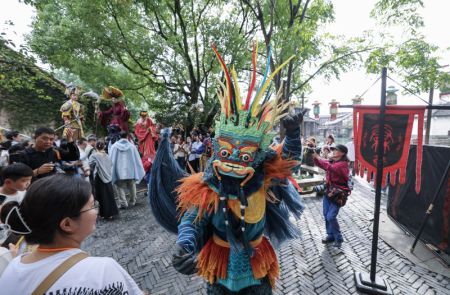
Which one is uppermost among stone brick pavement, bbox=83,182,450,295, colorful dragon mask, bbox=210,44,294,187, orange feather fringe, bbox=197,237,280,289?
colorful dragon mask, bbox=210,44,294,187

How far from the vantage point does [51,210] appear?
1117mm

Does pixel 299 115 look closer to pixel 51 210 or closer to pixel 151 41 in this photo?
pixel 51 210

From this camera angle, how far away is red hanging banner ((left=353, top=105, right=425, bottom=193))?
309 centimetres

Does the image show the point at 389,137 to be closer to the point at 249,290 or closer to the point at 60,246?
the point at 249,290

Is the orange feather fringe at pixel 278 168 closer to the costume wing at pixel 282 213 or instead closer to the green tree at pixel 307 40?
the costume wing at pixel 282 213

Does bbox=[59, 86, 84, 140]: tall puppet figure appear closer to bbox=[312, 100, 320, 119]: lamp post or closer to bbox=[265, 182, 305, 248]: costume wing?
bbox=[265, 182, 305, 248]: costume wing

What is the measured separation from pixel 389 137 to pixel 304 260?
90.2 inches

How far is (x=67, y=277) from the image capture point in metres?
1.01

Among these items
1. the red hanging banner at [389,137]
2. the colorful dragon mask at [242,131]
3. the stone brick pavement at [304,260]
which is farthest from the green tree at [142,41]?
the colorful dragon mask at [242,131]

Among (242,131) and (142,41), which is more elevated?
(142,41)

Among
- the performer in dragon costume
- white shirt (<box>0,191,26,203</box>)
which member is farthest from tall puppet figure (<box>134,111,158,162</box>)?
the performer in dragon costume

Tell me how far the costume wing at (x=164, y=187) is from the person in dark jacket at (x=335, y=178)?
2585 millimetres

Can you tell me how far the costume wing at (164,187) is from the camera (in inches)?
91.2

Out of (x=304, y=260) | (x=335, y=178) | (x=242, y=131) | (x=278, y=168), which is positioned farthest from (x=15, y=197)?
(x=335, y=178)
